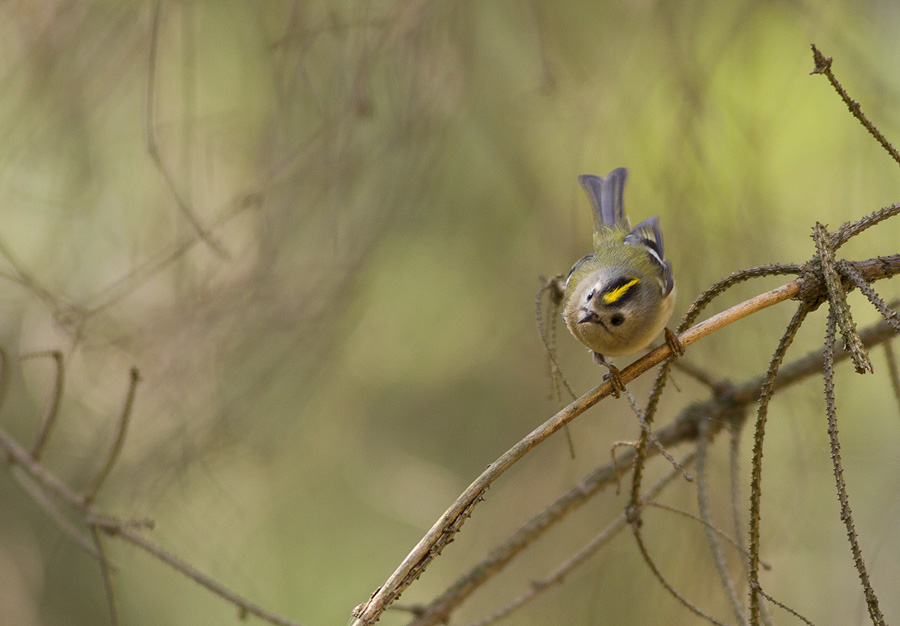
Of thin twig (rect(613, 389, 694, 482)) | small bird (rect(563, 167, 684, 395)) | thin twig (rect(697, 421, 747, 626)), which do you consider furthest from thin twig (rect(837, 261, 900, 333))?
small bird (rect(563, 167, 684, 395))

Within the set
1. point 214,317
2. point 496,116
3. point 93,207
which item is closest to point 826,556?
point 496,116

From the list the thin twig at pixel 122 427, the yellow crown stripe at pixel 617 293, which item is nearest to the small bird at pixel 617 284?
the yellow crown stripe at pixel 617 293

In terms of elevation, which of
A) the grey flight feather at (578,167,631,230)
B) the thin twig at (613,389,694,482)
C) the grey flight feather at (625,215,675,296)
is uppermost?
the grey flight feather at (578,167,631,230)

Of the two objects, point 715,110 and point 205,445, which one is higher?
point 715,110

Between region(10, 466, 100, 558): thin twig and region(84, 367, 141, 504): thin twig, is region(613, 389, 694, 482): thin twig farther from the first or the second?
region(10, 466, 100, 558): thin twig

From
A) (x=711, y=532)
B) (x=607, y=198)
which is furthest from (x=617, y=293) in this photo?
(x=711, y=532)

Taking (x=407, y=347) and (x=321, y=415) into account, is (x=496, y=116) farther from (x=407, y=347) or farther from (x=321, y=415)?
(x=321, y=415)

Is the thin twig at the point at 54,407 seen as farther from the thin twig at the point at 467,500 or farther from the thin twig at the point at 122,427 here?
the thin twig at the point at 467,500
